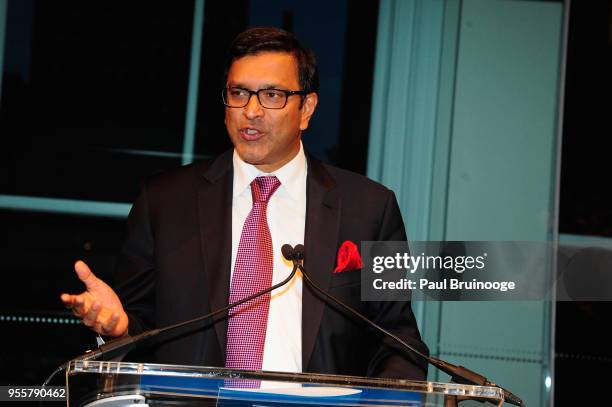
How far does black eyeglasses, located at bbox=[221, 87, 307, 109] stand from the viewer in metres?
2.03

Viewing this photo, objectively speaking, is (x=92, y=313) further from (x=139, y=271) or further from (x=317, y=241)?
(x=317, y=241)

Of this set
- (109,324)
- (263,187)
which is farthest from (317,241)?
(109,324)

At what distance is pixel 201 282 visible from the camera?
2006 mm

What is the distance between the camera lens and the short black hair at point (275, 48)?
2.07 metres

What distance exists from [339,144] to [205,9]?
66 cm

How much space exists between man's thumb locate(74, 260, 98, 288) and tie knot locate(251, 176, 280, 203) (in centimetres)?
62

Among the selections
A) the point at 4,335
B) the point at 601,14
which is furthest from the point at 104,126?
the point at 601,14

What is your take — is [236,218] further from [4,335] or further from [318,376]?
[4,335]

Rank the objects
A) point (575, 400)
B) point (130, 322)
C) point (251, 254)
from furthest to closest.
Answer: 1. point (575, 400)
2. point (251, 254)
3. point (130, 322)

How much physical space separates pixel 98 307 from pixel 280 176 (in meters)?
0.74

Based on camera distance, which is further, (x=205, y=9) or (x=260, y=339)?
(x=205, y=9)

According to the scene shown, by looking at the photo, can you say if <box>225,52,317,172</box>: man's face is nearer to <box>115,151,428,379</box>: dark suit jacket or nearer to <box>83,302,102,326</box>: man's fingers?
<box>115,151,428,379</box>: dark suit jacket

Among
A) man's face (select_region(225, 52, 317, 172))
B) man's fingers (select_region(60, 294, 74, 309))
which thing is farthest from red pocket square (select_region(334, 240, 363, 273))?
man's fingers (select_region(60, 294, 74, 309))

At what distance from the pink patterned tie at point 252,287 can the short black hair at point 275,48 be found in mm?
307
